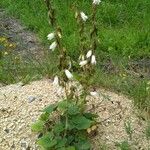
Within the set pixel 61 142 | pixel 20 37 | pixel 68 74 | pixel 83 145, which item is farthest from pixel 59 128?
pixel 20 37

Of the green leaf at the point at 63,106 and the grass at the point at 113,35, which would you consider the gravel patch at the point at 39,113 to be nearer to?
the grass at the point at 113,35

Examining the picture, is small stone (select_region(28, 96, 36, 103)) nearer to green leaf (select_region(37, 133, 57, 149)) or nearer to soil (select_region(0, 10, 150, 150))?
soil (select_region(0, 10, 150, 150))

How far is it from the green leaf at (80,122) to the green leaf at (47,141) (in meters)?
0.20

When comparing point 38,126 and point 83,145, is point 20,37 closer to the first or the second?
point 38,126

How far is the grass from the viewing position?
5.43 metres

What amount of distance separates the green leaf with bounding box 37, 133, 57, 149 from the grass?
1.05 meters

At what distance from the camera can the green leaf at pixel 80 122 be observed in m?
4.26

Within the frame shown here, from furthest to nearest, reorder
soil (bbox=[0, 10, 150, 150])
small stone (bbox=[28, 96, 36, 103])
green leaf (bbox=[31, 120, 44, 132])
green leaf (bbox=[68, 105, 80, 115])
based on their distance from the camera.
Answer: small stone (bbox=[28, 96, 36, 103])
soil (bbox=[0, 10, 150, 150])
green leaf (bbox=[31, 120, 44, 132])
green leaf (bbox=[68, 105, 80, 115])

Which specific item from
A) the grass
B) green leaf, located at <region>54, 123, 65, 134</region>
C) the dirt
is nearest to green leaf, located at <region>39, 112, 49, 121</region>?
green leaf, located at <region>54, 123, 65, 134</region>

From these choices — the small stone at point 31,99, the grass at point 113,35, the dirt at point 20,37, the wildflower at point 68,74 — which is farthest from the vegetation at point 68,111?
the dirt at point 20,37

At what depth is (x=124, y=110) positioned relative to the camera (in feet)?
16.0

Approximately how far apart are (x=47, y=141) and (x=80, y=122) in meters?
0.29

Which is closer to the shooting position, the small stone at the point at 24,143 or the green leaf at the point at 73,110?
the green leaf at the point at 73,110

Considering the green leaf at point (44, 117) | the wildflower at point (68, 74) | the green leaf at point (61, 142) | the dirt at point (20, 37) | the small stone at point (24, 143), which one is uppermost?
the wildflower at point (68, 74)
